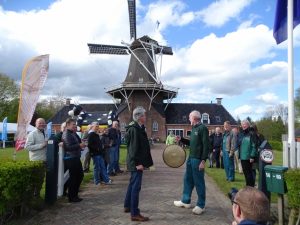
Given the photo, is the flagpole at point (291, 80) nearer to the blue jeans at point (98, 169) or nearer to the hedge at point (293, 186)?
the hedge at point (293, 186)

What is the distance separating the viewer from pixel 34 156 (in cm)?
811

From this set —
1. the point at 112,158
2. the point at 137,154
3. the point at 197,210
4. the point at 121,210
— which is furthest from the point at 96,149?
the point at 197,210

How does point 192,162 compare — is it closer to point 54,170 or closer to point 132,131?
point 132,131

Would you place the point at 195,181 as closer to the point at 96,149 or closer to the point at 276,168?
the point at 276,168

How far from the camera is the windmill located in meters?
51.3

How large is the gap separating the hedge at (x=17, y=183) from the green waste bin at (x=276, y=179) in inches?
165

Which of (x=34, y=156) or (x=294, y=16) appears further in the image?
(x=294, y=16)

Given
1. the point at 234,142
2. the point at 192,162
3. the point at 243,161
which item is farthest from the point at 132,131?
the point at 234,142

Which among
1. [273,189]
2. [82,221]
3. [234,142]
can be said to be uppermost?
[234,142]

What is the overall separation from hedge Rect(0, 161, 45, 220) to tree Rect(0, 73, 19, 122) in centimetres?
5958

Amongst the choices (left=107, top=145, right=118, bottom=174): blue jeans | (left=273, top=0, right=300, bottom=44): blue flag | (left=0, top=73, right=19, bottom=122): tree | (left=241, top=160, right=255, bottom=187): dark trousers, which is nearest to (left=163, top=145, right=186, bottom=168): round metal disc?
(left=241, top=160, right=255, bottom=187): dark trousers

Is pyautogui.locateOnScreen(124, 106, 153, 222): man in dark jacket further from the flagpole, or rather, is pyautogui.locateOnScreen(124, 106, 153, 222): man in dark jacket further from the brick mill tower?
the brick mill tower

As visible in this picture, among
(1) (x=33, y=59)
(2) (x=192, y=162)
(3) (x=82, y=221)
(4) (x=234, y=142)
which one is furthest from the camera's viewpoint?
(4) (x=234, y=142)

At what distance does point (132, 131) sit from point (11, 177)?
2259 millimetres
